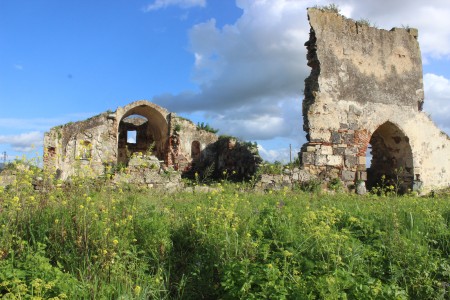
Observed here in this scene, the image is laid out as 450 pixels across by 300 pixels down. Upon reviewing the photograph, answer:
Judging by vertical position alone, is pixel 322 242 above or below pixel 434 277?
above

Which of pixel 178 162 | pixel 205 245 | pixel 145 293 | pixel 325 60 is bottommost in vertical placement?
pixel 145 293

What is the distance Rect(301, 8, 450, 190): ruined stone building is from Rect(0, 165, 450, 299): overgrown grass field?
7.56 metres

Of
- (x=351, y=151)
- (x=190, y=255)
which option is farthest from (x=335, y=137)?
(x=190, y=255)

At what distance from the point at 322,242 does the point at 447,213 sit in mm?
3165

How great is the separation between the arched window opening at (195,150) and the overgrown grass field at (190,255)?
16.6 meters

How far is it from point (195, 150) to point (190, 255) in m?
17.7

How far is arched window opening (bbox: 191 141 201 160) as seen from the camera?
72.7ft

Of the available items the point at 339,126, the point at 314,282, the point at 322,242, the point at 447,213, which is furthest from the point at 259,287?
the point at 339,126

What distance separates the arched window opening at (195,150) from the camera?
22.2 m

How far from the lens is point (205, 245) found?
462 cm

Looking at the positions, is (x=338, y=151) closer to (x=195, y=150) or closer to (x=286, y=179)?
(x=286, y=179)

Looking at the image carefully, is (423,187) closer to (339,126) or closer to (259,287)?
(339,126)

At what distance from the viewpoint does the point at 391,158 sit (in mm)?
14648

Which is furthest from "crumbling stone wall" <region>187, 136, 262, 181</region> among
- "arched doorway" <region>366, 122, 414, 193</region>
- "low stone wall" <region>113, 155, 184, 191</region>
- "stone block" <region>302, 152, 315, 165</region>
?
"arched doorway" <region>366, 122, 414, 193</region>
